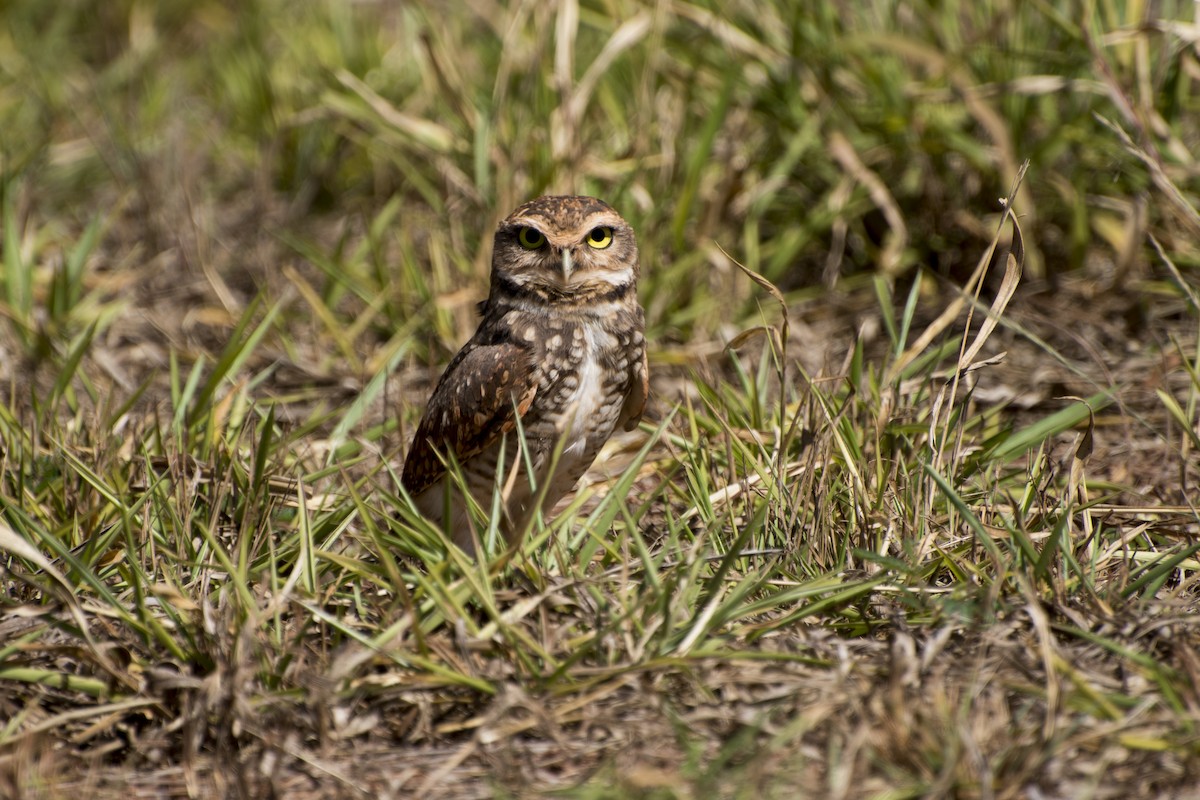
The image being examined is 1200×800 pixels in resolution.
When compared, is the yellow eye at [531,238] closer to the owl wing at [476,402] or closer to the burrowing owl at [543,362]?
the burrowing owl at [543,362]

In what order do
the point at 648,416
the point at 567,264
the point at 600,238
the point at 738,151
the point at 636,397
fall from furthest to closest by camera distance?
the point at 738,151
the point at 648,416
the point at 636,397
the point at 600,238
the point at 567,264

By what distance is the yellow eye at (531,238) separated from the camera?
330 cm

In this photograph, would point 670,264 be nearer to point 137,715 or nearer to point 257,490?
point 257,490

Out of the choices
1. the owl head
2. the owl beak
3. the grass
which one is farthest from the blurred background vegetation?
the owl beak

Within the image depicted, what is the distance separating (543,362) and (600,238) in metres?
0.37

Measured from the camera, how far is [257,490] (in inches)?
118

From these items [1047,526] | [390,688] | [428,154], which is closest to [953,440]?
[1047,526]

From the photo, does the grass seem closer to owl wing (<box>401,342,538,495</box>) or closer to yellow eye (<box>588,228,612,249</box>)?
owl wing (<box>401,342,538,495</box>)

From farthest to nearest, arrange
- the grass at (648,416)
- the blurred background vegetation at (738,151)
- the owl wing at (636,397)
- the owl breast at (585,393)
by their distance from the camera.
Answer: the blurred background vegetation at (738,151) < the owl wing at (636,397) < the owl breast at (585,393) < the grass at (648,416)

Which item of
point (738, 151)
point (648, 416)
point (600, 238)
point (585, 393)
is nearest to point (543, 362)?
point (585, 393)

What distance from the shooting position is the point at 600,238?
3354 mm

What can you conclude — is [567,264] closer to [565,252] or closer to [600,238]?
[565,252]

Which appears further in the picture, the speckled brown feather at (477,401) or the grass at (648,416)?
the speckled brown feather at (477,401)

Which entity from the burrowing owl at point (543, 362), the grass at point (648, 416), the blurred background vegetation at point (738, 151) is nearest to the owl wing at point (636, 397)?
Answer: the burrowing owl at point (543, 362)
